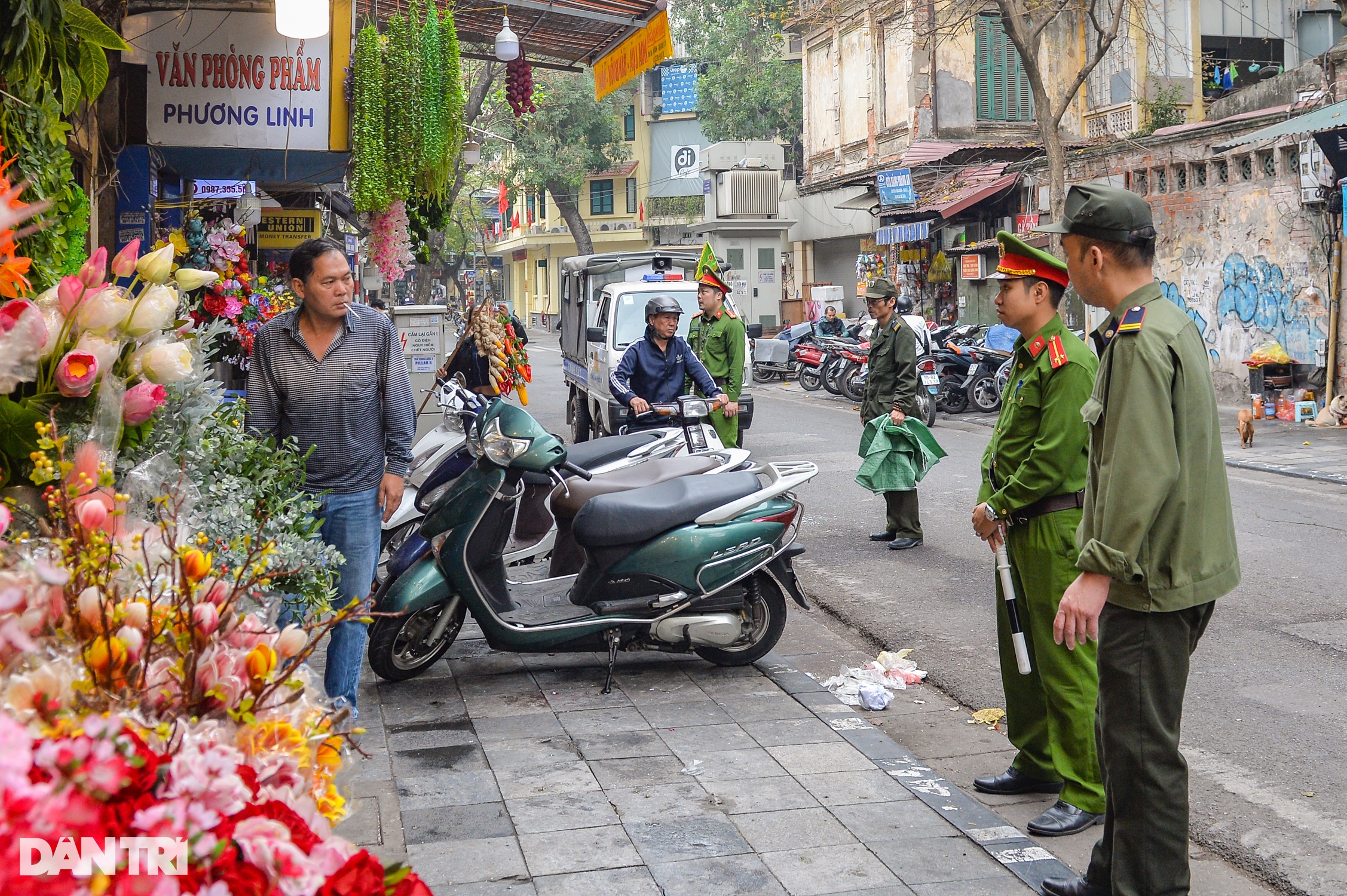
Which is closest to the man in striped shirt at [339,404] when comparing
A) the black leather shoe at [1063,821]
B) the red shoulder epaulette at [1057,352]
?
the red shoulder epaulette at [1057,352]

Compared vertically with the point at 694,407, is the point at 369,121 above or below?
above

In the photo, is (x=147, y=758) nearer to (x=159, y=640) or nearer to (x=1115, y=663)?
(x=159, y=640)

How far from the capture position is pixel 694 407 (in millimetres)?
7785

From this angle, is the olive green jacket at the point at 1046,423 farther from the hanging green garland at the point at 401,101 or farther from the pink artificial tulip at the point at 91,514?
the hanging green garland at the point at 401,101

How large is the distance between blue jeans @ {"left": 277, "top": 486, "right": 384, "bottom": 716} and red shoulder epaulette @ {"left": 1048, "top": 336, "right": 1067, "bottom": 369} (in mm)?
2490

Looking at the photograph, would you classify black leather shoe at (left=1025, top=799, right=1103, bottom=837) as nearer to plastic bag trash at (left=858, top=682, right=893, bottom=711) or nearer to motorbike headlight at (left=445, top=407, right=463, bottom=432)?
plastic bag trash at (left=858, top=682, right=893, bottom=711)

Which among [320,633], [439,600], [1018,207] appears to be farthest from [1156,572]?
[1018,207]

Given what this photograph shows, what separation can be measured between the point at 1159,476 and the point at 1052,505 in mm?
978

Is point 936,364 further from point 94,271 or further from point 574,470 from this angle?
point 94,271

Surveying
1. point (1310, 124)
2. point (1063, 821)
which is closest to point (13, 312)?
point (1063, 821)

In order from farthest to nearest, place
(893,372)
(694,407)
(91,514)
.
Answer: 1. (893,372)
2. (694,407)
3. (91,514)

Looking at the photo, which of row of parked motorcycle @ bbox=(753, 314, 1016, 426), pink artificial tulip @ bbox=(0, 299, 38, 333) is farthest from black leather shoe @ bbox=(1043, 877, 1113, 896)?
row of parked motorcycle @ bbox=(753, 314, 1016, 426)

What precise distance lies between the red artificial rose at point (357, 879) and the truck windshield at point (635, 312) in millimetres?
13001

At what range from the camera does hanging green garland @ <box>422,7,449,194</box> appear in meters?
6.26
